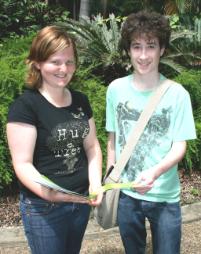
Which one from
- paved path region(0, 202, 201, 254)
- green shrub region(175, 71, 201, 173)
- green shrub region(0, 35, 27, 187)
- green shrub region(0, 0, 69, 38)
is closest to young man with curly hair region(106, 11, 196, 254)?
paved path region(0, 202, 201, 254)

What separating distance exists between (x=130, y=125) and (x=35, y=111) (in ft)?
1.76

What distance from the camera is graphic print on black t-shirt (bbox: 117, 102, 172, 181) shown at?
2516 mm

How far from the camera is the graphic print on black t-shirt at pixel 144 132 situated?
252 cm

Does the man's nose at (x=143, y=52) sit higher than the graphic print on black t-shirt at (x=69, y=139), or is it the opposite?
the man's nose at (x=143, y=52)

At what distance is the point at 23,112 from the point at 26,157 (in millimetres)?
205

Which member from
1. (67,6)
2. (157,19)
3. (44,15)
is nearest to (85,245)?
(157,19)

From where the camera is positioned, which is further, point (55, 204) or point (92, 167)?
point (92, 167)

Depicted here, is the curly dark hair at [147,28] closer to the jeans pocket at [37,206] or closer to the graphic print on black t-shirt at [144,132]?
the graphic print on black t-shirt at [144,132]

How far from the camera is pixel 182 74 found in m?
5.33

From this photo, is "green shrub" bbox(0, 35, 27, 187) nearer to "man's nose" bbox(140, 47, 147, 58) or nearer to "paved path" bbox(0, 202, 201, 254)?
"paved path" bbox(0, 202, 201, 254)

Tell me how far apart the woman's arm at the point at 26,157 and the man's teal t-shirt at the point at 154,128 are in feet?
1.41

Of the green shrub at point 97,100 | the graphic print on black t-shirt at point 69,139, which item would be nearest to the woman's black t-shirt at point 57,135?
the graphic print on black t-shirt at point 69,139

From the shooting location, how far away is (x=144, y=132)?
8.36 feet

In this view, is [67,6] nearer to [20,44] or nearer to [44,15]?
[44,15]
